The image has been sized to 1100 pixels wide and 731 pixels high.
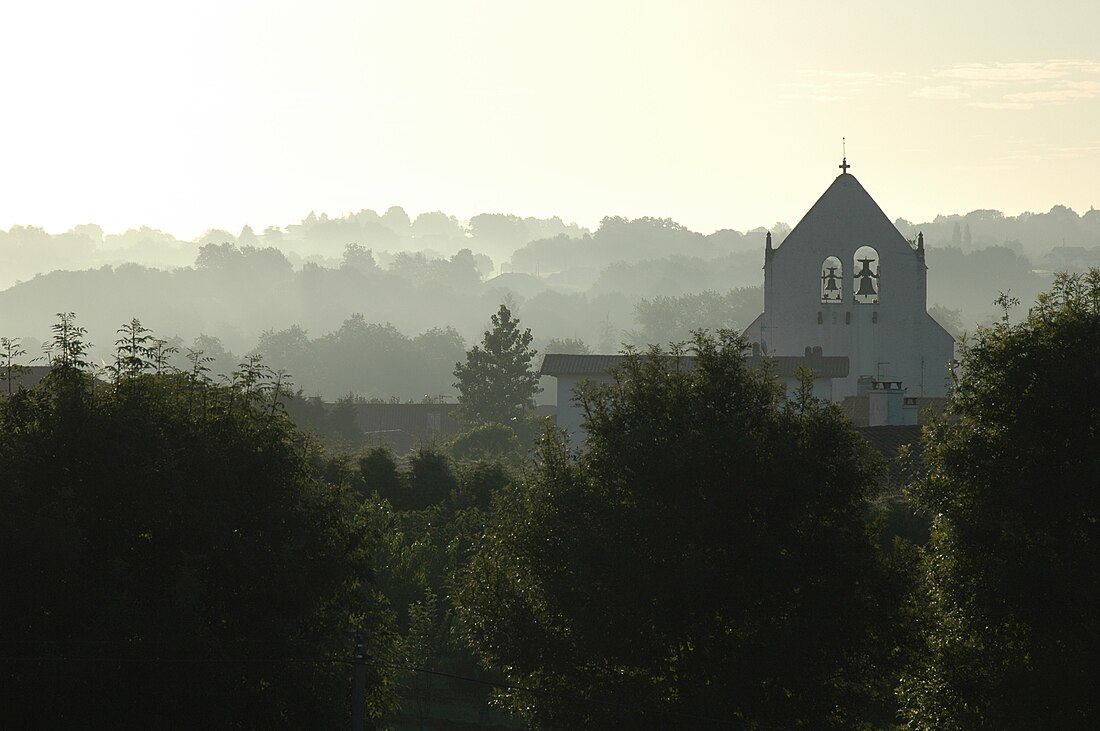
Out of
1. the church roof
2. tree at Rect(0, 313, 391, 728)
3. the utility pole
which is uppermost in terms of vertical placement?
the church roof

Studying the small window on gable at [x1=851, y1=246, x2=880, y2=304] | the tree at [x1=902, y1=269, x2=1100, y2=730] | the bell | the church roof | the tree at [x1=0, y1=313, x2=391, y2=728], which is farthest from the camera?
the small window on gable at [x1=851, y1=246, x2=880, y2=304]

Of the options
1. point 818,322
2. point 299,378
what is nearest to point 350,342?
point 299,378

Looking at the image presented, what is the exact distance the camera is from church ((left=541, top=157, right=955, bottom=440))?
160 ft

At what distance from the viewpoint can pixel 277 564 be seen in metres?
17.8

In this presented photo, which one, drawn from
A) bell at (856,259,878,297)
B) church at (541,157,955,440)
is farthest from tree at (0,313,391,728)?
bell at (856,259,878,297)

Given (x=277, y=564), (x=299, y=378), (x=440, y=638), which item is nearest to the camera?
(x=277, y=564)

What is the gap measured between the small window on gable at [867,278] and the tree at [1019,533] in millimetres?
30315

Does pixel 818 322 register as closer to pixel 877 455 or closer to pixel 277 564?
pixel 877 455

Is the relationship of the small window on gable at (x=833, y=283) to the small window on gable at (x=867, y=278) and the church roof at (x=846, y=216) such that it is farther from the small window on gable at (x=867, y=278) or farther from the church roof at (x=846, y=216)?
the church roof at (x=846, y=216)

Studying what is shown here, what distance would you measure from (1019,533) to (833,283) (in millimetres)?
33151

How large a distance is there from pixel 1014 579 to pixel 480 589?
674cm

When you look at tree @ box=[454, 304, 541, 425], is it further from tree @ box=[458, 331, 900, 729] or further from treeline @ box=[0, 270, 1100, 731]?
treeline @ box=[0, 270, 1100, 731]

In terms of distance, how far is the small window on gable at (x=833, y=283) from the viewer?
50.0 meters

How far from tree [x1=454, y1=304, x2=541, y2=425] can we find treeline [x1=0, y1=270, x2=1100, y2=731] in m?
70.0
